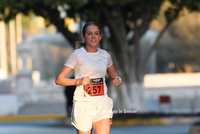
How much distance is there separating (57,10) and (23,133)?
553 cm

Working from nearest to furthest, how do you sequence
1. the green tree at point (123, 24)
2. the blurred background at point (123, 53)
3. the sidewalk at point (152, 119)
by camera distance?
the sidewalk at point (152, 119) < the blurred background at point (123, 53) < the green tree at point (123, 24)

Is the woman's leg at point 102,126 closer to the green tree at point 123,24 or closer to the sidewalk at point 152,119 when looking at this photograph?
the sidewalk at point 152,119

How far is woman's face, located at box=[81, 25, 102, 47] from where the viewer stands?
16.2ft

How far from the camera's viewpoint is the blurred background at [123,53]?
1608cm

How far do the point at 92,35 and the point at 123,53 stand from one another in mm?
12123

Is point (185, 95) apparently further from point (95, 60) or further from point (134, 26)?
point (95, 60)

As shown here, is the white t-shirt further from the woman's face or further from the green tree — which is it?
the green tree

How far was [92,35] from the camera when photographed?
4961 millimetres

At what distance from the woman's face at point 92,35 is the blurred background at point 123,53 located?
1.67 metres

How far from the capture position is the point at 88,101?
494 centimetres

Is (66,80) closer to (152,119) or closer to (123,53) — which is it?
(152,119)

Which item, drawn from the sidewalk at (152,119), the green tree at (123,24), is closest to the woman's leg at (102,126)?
the sidewalk at (152,119)

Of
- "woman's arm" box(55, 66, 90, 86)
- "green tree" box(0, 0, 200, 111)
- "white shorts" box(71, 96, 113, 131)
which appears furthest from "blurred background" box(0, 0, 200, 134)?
"woman's arm" box(55, 66, 90, 86)

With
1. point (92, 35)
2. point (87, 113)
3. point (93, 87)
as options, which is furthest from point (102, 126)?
point (92, 35)
